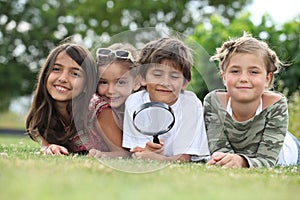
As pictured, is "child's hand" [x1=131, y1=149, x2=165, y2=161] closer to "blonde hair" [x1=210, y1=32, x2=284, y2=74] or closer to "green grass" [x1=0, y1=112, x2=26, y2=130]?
"blonde hair" [x1=210, y1=32, x2=284, y2=74]

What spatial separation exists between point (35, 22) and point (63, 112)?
28231 millimetres

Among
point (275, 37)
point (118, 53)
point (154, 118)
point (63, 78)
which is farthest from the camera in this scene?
point (275, 37)

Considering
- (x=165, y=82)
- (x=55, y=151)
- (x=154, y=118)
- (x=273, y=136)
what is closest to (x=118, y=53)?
(x=165, y=82)

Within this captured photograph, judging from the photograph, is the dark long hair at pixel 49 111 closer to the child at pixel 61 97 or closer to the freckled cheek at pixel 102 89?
the child at pixel 61 97

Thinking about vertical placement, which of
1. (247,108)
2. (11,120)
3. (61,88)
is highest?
(61,88)

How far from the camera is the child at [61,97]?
5.23m

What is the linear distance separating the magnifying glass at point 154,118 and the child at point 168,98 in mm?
99

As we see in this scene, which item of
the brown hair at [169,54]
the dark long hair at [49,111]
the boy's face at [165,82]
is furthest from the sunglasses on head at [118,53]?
the dark long hair at [49,111]

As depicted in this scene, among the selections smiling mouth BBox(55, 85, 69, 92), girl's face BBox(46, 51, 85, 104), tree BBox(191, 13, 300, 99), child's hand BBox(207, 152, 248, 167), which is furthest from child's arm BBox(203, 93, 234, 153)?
tree BBox(191, 13, 300, 99)

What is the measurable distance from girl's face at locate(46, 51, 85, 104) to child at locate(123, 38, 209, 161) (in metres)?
1.06

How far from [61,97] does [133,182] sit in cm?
261

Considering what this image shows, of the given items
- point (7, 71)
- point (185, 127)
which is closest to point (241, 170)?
point (185, 127)

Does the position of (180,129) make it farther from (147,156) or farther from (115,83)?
(115,83)

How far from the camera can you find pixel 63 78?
540 cm
